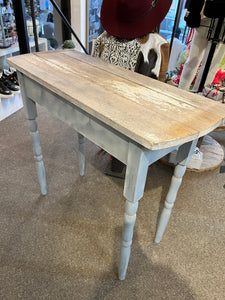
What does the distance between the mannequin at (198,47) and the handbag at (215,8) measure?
159 millimetres

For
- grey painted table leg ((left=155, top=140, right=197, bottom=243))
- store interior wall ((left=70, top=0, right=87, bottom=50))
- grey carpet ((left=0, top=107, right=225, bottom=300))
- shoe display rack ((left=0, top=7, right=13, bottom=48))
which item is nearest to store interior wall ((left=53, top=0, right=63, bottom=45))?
store interior wall ((left=70, top=0, right=87, bottom=50))

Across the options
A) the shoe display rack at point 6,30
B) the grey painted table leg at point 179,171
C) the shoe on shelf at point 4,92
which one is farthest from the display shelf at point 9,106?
the grey painted table leg at point 179,171

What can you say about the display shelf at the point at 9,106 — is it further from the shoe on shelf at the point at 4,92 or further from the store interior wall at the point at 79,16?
Result: the store interior wall at the point at 79,16

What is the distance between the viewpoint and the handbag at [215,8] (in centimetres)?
137

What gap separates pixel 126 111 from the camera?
0.64 metres

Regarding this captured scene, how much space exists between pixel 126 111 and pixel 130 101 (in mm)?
78

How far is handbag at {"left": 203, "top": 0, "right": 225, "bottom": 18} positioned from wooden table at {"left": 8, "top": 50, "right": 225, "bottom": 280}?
0.90 meters

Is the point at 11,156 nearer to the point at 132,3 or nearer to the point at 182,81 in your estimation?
the point at 132,3

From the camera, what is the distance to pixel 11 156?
5.35ft

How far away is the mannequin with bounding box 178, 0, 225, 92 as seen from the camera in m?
1.61

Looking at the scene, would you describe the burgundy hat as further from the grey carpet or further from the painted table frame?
the grey carpet

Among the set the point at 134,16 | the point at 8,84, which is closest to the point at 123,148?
the point at 134,16

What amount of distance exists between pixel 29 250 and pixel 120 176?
0.70 metres

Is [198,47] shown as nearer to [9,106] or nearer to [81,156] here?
[81,156]
